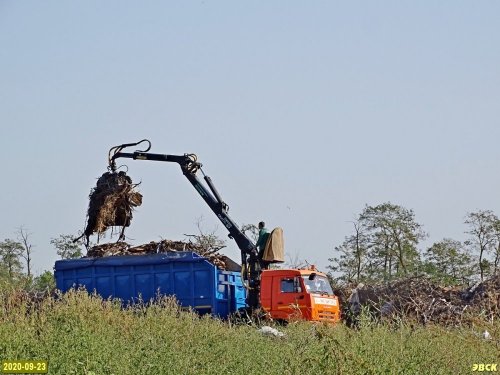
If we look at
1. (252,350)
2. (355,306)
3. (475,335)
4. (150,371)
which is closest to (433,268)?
(355,306)

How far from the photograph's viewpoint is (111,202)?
2392 centimetres

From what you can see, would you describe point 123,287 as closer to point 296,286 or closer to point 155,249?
point 155,249

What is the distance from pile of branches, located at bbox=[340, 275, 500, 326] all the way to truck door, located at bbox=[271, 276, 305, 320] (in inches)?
68.2

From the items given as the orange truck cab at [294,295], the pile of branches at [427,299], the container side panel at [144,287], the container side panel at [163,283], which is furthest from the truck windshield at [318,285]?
the container side panel at [144,287]

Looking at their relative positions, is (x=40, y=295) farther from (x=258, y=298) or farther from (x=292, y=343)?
(x=292, y=343)

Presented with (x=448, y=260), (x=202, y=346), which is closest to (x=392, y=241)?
(x=448, y=260)

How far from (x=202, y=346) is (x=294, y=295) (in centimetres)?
919

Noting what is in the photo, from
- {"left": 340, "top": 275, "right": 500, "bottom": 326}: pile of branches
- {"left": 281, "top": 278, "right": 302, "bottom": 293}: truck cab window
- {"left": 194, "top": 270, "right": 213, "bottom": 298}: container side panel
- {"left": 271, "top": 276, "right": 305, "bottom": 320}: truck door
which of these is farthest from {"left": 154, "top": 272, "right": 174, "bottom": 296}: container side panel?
{"left": 340, "top": 275, "right": 500, "bottom": 326}: pile of branches

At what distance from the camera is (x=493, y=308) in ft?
76.5

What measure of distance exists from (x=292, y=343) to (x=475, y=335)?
3.18 metres

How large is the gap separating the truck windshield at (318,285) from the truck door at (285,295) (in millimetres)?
239

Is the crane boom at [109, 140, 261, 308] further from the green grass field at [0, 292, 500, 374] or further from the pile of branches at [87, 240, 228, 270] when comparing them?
the green grass field at [0, 292, 500, 374]

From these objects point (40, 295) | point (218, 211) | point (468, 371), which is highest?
point (218, 211)

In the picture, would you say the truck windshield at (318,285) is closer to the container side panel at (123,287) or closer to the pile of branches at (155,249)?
the pile of branches at (155,249)
